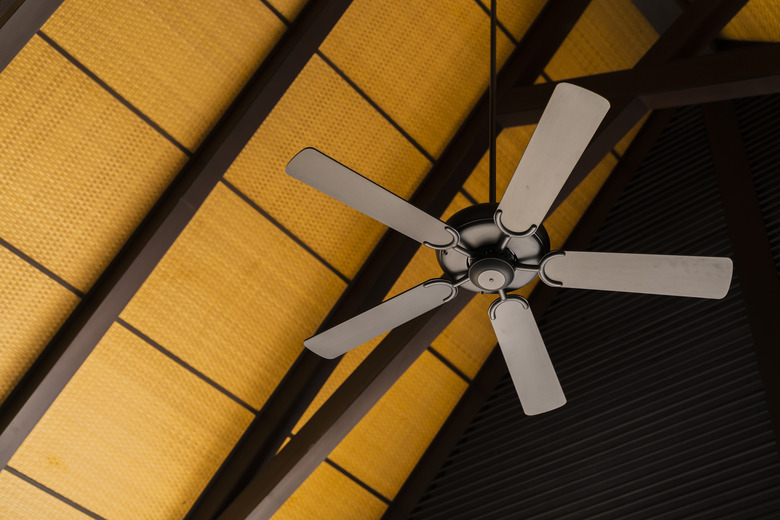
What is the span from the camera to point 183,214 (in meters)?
4.05

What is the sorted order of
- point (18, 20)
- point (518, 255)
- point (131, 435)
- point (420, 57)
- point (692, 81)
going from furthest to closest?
point (420, 57) → point (131, 435) → point (692, 81) → point (18, 20) → point (518, 255)

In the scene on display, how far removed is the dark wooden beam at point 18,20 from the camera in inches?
120

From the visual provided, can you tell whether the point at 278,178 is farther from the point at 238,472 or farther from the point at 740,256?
the point at 740,256

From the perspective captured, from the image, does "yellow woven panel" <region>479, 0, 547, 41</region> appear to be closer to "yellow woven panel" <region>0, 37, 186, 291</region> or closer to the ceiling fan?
"yellow woven panel" <region>0, 37, 186, 291</region>

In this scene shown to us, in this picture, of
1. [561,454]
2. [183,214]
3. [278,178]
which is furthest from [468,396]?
[183,214]

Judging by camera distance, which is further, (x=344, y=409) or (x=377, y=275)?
(x=377, y=275)

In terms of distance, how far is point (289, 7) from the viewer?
13.9ft

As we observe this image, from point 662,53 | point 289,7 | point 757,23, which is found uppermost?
point 757,23

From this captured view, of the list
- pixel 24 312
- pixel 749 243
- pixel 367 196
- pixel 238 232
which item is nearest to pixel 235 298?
pixel 238 232

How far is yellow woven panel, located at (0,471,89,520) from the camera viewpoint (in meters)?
4.12

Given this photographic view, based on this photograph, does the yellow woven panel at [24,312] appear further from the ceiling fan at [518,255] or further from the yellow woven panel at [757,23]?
the yellow woven panel at [757,23]

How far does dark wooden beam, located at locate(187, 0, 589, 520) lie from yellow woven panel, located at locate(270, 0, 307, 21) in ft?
3.99

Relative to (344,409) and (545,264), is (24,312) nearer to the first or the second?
(344,409)

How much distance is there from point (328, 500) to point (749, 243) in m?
2.86
